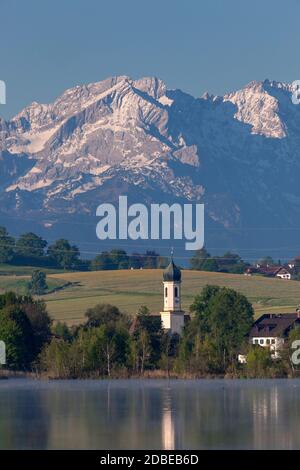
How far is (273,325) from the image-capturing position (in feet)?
547

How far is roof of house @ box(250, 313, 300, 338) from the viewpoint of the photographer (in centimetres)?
16338

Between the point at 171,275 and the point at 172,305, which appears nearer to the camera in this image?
the point at 172,305

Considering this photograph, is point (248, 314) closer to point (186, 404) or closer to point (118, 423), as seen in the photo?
point (186, 404)

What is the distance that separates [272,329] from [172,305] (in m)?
10.8

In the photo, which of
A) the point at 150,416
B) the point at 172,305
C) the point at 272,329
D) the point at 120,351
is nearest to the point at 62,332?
the point at 120,351

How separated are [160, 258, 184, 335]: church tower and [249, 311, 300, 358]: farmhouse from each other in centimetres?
761

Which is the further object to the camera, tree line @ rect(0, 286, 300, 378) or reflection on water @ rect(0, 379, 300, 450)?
tree line @ rect(0, 286, 300, 378)

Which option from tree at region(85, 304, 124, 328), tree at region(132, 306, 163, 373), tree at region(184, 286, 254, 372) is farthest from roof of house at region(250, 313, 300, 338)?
tree at region(132, 306, 163, 373)

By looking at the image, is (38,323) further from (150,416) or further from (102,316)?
(150,416)

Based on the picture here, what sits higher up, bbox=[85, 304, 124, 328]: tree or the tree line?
bbox=[85, 304, 124, 328]: tree

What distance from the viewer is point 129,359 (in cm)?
13350

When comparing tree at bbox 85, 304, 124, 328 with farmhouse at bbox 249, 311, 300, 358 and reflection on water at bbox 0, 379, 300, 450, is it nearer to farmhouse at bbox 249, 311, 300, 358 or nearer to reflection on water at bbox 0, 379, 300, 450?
farmhouse at bbox 249, 311, 300, 358
